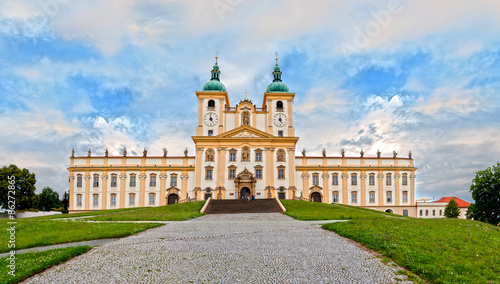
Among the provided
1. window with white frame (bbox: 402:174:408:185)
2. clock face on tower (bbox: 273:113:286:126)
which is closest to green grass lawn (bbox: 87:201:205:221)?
clock face on tower (bbox: 273:113:286:126)

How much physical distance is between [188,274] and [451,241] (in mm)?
A: 8988

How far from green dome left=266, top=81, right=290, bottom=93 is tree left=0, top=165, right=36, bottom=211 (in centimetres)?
3614

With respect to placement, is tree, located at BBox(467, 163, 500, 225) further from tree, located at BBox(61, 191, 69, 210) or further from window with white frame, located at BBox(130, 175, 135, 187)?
tree, located at BBox(61, 191, 69, 210)

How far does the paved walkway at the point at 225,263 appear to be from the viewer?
323 inches

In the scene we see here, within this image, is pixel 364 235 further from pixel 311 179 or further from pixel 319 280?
pixel 311 179

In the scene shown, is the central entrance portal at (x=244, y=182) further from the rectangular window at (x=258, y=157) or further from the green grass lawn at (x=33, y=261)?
the green grass lawn at (x=33, y=261)

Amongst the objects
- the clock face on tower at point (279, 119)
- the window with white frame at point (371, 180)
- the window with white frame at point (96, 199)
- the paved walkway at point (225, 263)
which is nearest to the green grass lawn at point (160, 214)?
the paved walkway at point (225, 263)

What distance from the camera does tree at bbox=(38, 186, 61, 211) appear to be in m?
66.0

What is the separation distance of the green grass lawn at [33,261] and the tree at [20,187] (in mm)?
43750

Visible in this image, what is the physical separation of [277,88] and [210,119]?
11.4 m

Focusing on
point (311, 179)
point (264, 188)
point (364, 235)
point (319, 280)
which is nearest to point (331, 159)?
point (311, 179)

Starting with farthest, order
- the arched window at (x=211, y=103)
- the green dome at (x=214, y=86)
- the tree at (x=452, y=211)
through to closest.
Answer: the tree at (x=452, y=211) < the green dome at (x=214, y=86) < the arched window at (x=211, y=103)

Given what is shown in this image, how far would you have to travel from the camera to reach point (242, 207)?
36.5 m

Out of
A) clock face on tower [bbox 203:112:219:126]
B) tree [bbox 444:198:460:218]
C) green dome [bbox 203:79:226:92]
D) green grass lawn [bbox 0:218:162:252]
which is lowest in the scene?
tree [bbox 444:198:460:218]
